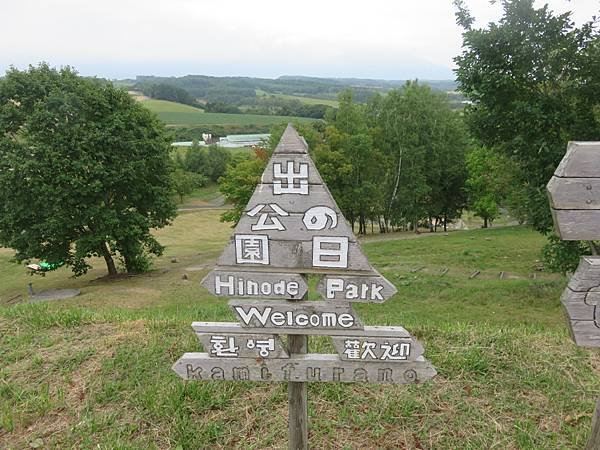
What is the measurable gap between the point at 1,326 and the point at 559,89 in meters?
10.7

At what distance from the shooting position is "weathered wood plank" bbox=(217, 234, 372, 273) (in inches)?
113

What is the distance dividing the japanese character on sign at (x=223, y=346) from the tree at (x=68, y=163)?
15469 mm

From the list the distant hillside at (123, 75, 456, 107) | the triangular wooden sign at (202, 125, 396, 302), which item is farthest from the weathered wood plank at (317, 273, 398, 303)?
the distant hillside at (123, 75, 456, 107)

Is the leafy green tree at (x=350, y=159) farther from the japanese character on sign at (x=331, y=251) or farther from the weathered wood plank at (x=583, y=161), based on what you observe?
the weathered wood plank at (x=583, y=161)

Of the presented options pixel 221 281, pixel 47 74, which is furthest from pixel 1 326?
pixel 47 74

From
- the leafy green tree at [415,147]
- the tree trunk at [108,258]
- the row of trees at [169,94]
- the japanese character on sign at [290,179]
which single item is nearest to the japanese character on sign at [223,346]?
the japanese character on sign at [290,179]

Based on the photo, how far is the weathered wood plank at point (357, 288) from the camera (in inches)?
113

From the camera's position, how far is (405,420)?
4.06 metres

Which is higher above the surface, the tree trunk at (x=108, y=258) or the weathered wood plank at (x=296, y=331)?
the weathered wood plank at (x=296, y=331)

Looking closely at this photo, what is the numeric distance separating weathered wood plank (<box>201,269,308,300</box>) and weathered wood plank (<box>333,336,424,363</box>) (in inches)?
18.6

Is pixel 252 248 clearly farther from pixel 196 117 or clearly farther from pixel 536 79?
pixel 196 117

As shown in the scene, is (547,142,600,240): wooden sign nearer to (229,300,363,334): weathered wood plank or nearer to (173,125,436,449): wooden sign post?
(173,125,436,449): wooden sign post

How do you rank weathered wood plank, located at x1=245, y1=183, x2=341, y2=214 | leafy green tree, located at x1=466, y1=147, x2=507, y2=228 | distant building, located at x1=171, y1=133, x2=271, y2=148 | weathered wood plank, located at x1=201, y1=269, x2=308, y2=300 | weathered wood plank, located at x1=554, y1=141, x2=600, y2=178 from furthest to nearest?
distant building, located at x1=171, y1=133, x2=271, y2=148 → leafy green tree, located at x1=466, y1=147, x2=507, y2=228 → weathered wood plank, located at x1=201, y1=269, x2=308, y2=300 → weathered wood plank, located at x1=245, y1=183, x2=341, y2=214 → weathered wood plank, located at x1=554, y1=141, x2=600, y2=178

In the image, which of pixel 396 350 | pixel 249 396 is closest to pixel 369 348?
pixel 396 350
